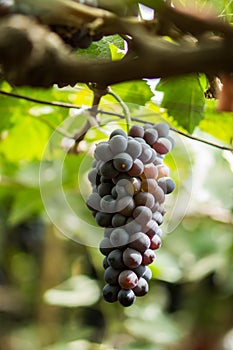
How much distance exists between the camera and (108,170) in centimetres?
66

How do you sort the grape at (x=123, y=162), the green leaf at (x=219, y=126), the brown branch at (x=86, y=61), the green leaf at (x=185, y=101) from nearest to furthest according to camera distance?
the brown branch at (x=86, y=61), the grape at (x=123, y=162), the green leaf at (x=185, y=101), the green leaf at (x=219, y=126)

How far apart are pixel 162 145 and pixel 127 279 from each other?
14cm

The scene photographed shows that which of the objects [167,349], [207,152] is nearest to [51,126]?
[207,152]

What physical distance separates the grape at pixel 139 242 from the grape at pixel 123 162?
0.20ft

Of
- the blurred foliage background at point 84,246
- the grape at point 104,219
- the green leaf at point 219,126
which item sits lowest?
the blurred foliage background at point 84,246

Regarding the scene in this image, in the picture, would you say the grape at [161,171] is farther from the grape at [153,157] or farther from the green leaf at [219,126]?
the green leaf at [219,126]

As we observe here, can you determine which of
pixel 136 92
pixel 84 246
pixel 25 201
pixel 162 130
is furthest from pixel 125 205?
pixel 84 246

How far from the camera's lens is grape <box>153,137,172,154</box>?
72 cm

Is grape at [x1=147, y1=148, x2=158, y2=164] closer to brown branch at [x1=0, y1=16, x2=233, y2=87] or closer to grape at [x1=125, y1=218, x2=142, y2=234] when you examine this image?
grape at [x1=125, y1=218, x2=142, y2=234]

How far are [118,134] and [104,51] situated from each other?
11cm

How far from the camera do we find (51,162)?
1.24 m

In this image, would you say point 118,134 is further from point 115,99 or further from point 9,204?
point 9,204

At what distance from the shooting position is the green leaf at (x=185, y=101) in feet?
2.63

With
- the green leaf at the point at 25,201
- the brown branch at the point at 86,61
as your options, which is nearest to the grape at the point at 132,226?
the brown branch at the point at 86,61
